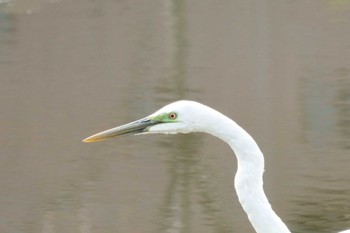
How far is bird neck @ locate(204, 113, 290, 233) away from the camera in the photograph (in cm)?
345

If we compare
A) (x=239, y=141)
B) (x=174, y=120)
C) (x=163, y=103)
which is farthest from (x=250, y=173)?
(x=163, y=103)

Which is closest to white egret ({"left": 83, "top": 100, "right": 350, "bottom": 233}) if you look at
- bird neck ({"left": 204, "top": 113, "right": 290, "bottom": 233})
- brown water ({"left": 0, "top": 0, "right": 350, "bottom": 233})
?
bird neck ({"left": 204, "top": 113, "right": 290, "bottom": 233})

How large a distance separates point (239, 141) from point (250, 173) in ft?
0.34

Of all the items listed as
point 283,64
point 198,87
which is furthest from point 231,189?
point 283,64

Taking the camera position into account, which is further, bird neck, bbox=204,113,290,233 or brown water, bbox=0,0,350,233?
brown water, bbox=0,0,350,233

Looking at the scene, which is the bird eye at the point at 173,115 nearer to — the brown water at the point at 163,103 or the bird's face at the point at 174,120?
the bird's face at the point at 174,120

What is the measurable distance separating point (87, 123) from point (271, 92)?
1723 millimetres

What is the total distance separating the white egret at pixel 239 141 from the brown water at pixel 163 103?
7.62 ft

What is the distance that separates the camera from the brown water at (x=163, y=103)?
6285 mm

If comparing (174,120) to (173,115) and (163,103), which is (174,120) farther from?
(163,103)

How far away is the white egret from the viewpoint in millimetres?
3451

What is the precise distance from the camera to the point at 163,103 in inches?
332

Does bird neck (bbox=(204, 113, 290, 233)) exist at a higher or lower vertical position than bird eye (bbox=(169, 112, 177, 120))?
Answer: lower

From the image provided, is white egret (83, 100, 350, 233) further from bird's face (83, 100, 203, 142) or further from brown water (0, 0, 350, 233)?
brown water (0, 0, 350, 233)
